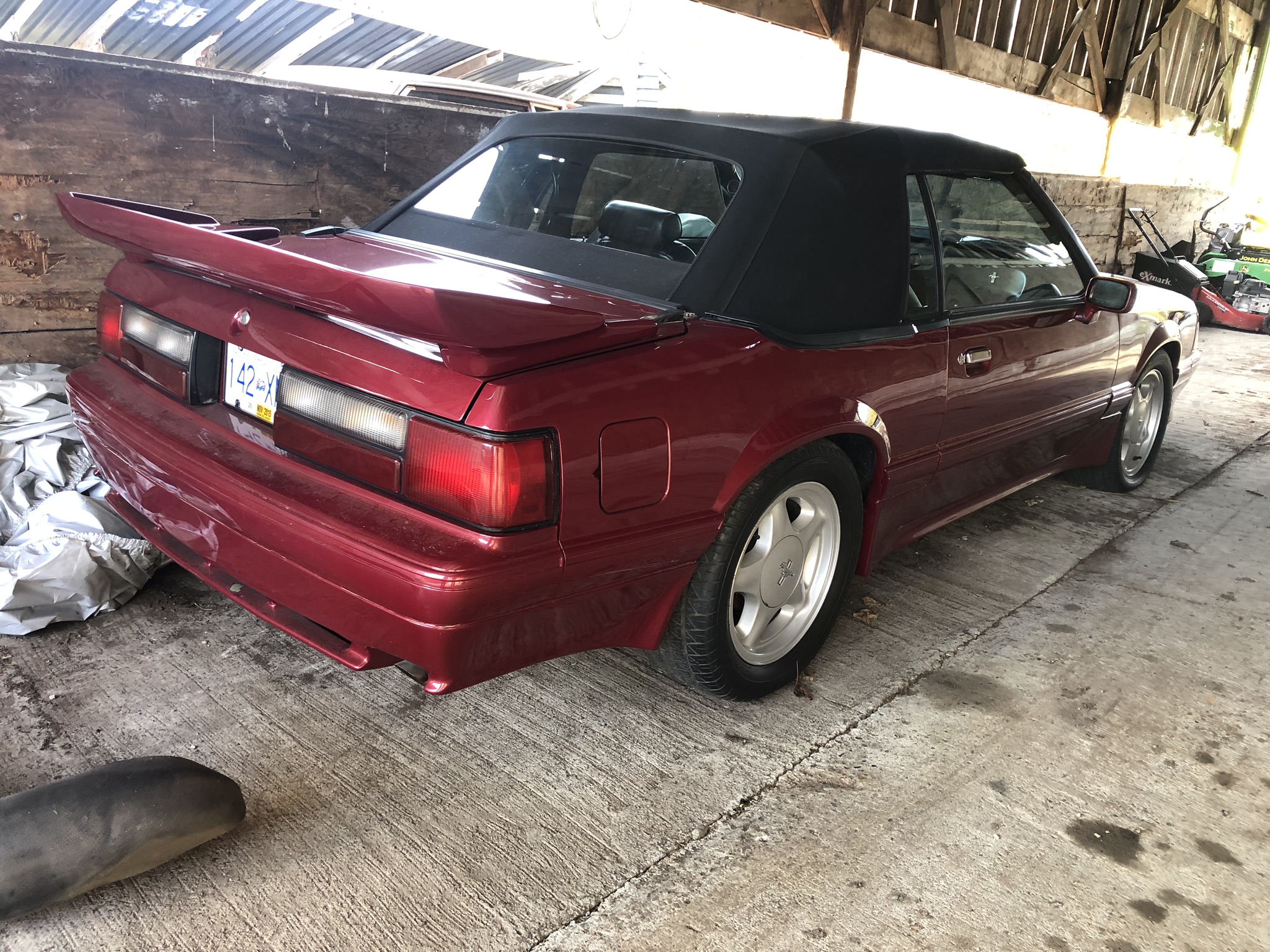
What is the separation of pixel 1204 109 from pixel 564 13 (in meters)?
12.1

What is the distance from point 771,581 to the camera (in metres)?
2.55

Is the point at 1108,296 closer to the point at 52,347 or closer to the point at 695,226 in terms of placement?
the point at 695,226

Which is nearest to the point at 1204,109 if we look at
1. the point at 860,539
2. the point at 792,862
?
the point at 860,539

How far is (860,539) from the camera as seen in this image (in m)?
2.76

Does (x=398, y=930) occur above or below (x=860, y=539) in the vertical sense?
below

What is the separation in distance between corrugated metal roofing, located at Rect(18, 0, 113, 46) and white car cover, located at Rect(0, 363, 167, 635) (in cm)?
645

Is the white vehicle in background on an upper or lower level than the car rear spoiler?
upper

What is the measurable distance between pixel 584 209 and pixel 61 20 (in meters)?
8.04

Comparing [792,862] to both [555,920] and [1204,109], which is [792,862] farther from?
[1204,109]

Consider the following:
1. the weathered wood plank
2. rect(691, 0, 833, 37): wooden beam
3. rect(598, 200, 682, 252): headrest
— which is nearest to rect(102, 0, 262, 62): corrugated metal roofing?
rect(691, 0, 833, 37): wooden beam

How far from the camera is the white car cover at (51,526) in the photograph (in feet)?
8.79

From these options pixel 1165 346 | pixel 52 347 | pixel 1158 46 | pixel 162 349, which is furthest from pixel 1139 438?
pixel 1158 46

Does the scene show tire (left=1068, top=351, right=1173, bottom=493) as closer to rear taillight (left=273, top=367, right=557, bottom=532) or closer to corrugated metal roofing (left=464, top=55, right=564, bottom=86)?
rear taillight (left=273, top=367, right=557, bottom=532)

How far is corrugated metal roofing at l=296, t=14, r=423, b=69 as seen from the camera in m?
9.84
